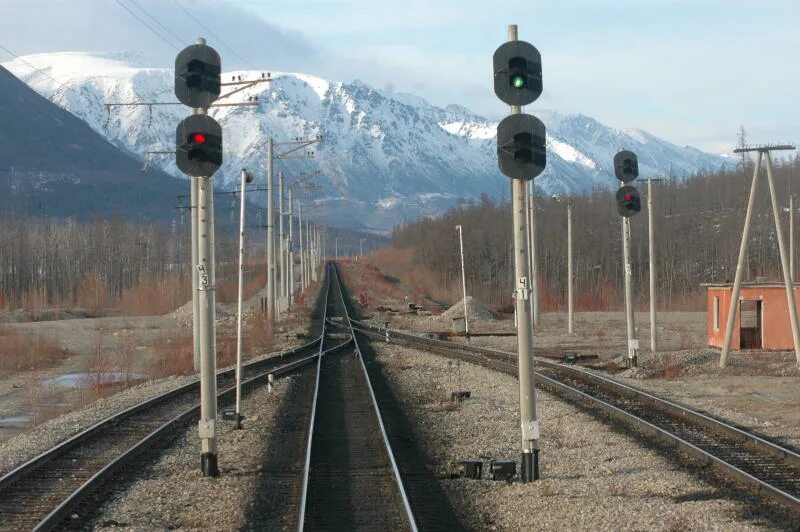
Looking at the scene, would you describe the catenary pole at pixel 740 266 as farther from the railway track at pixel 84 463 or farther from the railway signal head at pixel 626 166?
the railway track at pixel 84 463

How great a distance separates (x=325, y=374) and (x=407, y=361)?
179 inches

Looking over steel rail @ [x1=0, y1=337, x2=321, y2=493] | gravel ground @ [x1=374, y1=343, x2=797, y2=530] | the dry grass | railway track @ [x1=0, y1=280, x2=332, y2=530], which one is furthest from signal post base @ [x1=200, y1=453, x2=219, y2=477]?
the dry grass

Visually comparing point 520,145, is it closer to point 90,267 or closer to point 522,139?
point 522,139

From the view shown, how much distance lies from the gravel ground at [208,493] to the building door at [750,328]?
22.7 m

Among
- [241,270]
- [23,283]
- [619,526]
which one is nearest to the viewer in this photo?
[619,526]

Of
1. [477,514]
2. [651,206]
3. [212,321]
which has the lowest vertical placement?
[477,514]

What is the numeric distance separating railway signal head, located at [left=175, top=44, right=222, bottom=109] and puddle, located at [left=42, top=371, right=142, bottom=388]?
65.2 feet

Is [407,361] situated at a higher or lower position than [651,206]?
lower

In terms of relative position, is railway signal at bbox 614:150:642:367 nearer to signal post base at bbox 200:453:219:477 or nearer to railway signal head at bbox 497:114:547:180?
railway signal head at bbox 497:114:547:180

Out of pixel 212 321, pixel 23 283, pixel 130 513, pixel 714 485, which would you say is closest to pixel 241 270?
pixel 212 321

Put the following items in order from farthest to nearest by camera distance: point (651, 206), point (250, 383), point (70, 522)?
point (651, 206)
point (250, 383)
point (70, 522)

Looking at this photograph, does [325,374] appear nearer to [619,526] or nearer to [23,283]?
[619,526]

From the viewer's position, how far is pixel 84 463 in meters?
15.8

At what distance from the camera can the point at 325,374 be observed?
3044cm
